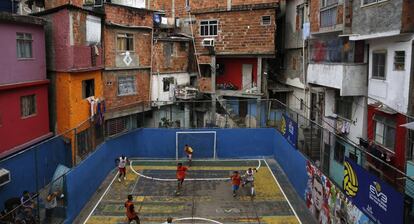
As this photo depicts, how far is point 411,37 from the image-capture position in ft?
48.6

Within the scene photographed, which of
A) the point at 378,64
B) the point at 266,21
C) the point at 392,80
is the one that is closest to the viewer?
the point at 392,80

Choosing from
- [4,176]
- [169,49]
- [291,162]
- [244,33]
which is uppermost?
[244,33]

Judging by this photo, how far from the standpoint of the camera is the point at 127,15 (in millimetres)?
25406

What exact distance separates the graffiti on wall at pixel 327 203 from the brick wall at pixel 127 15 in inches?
573

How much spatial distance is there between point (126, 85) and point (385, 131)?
15413 millimetres

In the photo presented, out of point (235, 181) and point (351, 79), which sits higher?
point (351, 79)

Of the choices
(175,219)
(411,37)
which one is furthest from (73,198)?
(411,37)

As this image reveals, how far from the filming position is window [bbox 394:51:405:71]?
15.6 meters

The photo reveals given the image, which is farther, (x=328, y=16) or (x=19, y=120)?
(x=328, y=16)

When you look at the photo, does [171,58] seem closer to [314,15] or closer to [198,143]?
[198,143]

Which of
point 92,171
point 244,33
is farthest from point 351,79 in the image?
point 92,171

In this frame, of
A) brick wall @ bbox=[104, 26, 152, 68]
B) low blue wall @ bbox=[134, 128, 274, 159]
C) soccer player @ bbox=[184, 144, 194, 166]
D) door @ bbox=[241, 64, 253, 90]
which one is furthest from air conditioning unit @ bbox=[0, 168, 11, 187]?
door @ bbox=[241, 64, 253, 90]

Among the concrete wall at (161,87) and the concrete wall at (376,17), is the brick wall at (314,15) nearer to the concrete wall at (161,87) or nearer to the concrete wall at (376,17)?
the concrete wall at (376,17)

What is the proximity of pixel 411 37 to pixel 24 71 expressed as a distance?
15.9 meters
